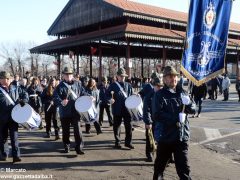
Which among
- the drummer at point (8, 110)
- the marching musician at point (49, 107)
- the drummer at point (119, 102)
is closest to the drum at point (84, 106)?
the drummer at point (119, 102)

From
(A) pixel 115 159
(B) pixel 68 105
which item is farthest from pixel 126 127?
(B) pixel 68 105

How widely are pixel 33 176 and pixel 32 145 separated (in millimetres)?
2880

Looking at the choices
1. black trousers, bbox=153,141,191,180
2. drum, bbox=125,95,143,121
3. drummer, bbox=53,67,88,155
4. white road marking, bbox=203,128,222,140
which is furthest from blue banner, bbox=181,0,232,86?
white road marking, bbox=203,128,222,140

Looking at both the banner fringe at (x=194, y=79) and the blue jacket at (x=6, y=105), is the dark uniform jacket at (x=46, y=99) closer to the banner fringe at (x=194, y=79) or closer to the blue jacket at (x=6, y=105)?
the blue jacket at (x=6, y=105)

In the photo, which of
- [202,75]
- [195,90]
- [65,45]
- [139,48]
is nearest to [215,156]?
[202,75]

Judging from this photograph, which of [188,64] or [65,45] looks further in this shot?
[65,45]

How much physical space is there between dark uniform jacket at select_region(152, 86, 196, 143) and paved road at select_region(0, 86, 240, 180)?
156 cm

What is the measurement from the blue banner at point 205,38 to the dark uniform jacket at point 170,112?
124 cm

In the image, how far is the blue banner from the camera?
6.05 meters

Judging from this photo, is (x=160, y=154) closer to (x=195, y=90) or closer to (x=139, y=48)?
(x=195, y=90)

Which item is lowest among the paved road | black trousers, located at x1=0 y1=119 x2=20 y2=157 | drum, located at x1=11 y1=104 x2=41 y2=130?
the paved road

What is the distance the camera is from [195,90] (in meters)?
15.0

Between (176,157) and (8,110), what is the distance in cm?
399

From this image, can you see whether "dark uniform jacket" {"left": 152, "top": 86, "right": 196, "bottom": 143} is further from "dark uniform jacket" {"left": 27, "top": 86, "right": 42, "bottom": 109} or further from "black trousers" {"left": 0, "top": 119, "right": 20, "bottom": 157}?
"dark uniform jacket" {"left": 27, "top": 86, "right": 42, "bottom": 109}
